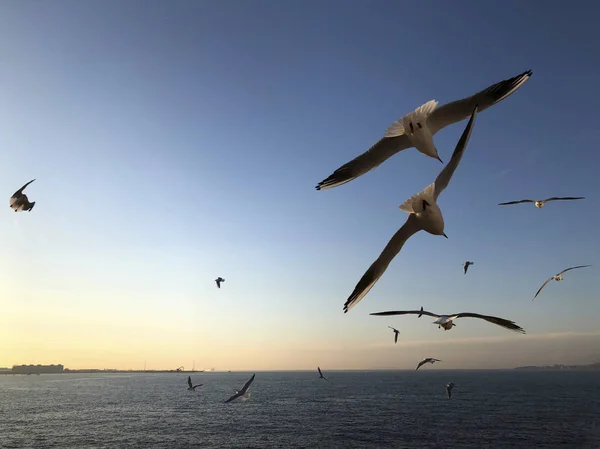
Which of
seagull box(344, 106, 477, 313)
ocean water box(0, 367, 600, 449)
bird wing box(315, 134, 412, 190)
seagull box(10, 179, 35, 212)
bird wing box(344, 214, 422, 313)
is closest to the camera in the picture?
seagull box(344, 106, 477, 313)

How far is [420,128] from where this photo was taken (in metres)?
5.34

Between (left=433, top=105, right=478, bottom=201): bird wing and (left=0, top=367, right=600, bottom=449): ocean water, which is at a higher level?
(left=433, top=105, right=478, bottom=201): bird wing

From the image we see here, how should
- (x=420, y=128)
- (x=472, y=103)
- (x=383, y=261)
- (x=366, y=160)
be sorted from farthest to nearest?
(x=366, y=160) → (x=383, y=261) → (x=420, y=128) → (x=472, y=103)

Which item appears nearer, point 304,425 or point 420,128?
point 420,128

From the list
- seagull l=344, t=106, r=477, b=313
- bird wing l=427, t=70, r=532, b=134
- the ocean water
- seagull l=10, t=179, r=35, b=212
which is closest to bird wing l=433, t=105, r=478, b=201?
seagull l=344, t=106, r=477, b=313

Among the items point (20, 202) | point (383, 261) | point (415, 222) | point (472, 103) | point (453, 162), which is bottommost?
point (383, 261)

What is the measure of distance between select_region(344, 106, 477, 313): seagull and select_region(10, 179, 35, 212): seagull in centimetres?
1322

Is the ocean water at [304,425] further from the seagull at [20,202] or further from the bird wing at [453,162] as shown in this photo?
the bird wing at [453,162]

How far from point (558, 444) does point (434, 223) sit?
4683 centimetres

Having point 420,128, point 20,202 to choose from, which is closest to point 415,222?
point 420,128

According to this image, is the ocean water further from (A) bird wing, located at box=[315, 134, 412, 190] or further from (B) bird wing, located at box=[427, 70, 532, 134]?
(B) bird wing, located at box=[427, 70, 532, 134]

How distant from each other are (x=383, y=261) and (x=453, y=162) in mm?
1872

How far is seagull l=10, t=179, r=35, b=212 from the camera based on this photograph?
13648 mm

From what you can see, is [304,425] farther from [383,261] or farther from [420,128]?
[420,128]
